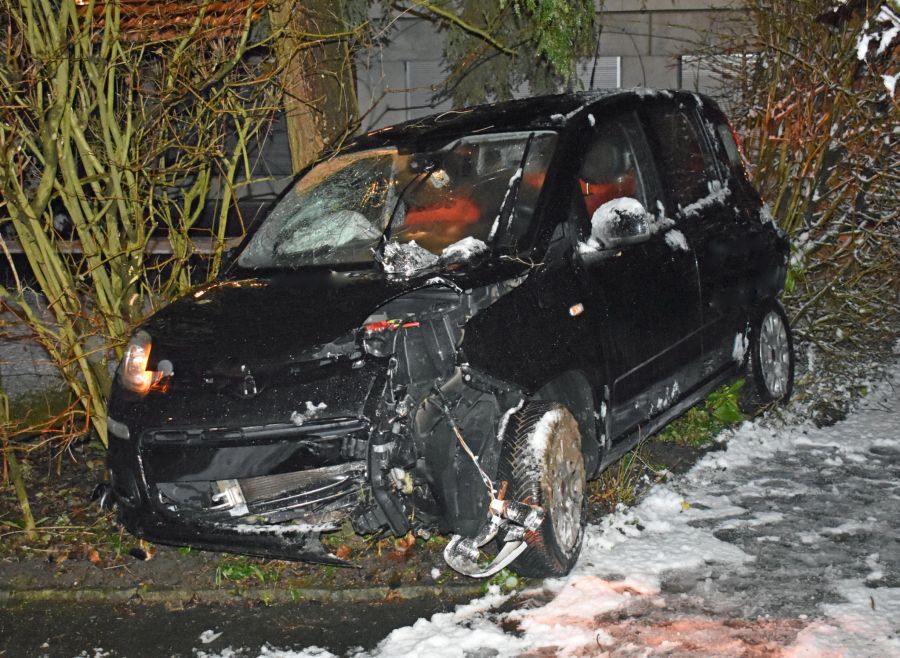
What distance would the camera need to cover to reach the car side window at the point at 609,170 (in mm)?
5164

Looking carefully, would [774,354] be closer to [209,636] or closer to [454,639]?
[454,639]

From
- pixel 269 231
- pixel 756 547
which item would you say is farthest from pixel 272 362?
pixel 756 547

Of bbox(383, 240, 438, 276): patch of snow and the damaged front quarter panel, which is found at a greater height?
bbox(383, 240, 438, 276): patch of snow

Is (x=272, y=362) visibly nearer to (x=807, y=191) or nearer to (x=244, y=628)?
(x=244, y=628)

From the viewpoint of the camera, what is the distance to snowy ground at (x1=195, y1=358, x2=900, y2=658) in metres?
4.10

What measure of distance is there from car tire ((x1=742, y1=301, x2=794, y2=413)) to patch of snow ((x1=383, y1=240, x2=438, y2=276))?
106 inches

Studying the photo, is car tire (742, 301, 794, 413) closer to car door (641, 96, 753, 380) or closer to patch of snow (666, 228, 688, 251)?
car door (641, 96, 753, 380)

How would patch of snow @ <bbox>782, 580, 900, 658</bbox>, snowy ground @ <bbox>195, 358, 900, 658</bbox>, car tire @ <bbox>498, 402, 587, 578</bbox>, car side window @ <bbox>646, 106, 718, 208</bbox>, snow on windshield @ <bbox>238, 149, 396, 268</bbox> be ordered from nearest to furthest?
1. patch of snow @ <bbox>782, 580, 900, 658</bbox>
2. snowy ground @ <bbox>195, 358, 900, 658</bbox>
3. car tire @ <bbox>498, 402, 587, 578</bbox>
4. snow on windshield @ <bbox>238, 149, 396, 268</bbox>
5. car side window @ <bbox>646, 106, 718, 208</bbox>

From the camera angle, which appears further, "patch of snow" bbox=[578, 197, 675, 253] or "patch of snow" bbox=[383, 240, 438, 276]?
"patch of snow" bbox=[578, 197, 675, 253]

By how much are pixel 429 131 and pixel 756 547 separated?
2643 mm

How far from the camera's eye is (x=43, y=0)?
507 centimetres

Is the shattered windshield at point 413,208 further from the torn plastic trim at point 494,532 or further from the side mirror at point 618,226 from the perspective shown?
the torn plastic trim at point 494,532

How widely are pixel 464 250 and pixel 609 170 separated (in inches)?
41.1

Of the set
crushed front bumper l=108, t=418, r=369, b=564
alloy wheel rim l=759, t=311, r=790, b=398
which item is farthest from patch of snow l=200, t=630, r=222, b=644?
alloy wheel rim l=759, t=311, r=790, b=398
